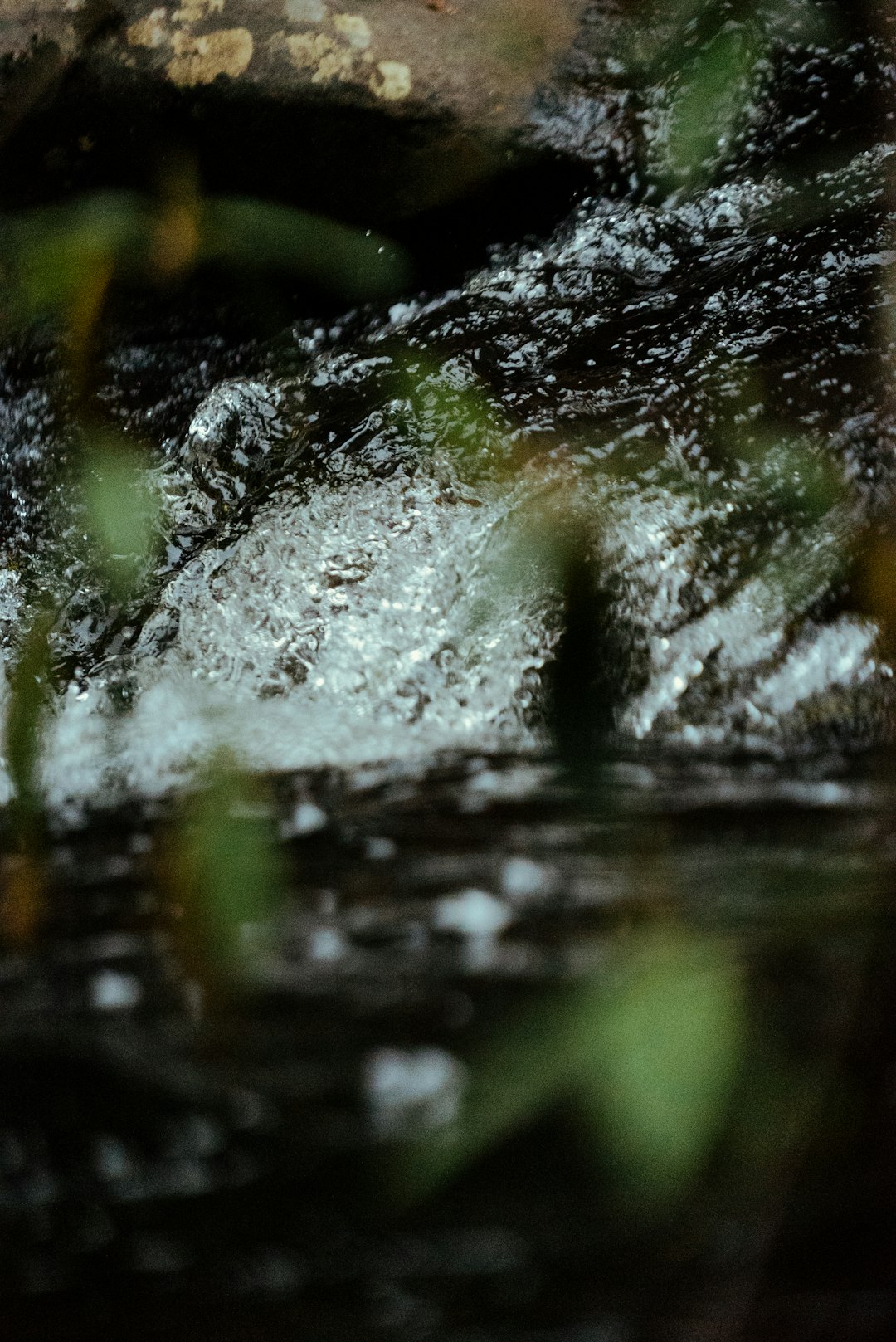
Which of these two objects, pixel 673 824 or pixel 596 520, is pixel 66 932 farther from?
pixel 596 520

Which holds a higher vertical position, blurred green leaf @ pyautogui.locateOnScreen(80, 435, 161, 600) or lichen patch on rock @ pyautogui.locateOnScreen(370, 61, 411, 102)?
lichen patch on rock @ pyautogui.locateOnScreen(370, 61, 411, 102)

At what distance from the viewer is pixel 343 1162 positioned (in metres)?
0.95

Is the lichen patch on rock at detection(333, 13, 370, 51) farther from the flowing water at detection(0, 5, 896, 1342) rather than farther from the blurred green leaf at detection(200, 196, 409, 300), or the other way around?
the flowing water at detection(0, 5, 896, 1342)

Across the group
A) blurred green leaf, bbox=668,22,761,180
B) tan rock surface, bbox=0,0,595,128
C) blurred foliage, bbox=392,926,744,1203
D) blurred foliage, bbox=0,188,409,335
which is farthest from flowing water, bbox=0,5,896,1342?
tan rock surface, bbox=0,0,595,128

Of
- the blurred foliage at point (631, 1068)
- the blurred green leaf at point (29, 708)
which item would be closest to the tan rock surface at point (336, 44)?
the blurred green leaf at point (29, 708)

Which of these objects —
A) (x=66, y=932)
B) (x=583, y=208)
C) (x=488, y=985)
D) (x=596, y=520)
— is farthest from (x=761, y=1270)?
(x=583, y=208)

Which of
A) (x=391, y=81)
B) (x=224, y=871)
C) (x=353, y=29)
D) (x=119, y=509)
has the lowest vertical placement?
(x=224, y=871)

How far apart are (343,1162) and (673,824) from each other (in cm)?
53

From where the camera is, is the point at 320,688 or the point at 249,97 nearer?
the point at 320,688

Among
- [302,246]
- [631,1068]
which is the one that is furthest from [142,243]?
[631,1068]

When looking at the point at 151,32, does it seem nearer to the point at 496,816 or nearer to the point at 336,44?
the point at 336,44

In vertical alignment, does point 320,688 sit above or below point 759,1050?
above

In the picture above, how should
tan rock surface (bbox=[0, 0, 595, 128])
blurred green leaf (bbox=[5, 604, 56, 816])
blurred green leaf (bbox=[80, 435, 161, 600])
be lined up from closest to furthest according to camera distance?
blurred green leaf (bbox=[5, 604, 56, 816]), blurred green leaf (bbox=[80, 435, 161, 600]), tan rock surface (bbox=[0, 0, 595, 128])

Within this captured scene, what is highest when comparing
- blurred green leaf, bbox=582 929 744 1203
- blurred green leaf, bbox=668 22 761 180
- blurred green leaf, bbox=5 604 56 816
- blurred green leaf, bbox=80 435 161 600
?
blurred green leaf, bbox=668 22 761 180
